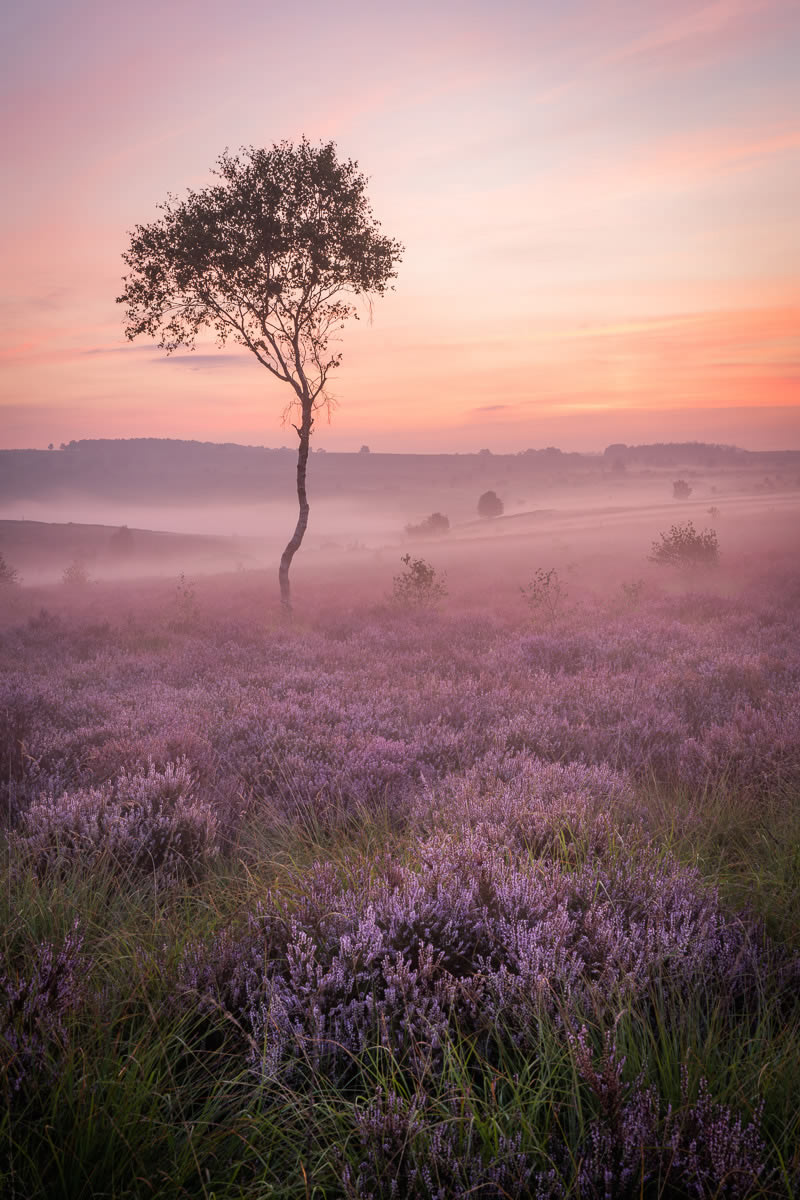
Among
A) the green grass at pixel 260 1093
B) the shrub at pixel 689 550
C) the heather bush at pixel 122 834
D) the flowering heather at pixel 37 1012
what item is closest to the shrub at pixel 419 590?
the shrub at pixel 689 550

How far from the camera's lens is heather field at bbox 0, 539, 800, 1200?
1.64 m

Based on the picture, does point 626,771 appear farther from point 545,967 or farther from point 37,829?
point 37,829

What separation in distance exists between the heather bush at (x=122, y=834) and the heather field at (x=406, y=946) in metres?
0.03

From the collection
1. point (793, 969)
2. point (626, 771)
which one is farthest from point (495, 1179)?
point (626, 771)

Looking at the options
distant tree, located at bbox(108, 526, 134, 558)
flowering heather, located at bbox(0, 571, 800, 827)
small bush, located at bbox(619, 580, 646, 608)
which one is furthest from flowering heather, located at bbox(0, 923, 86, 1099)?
distant tree, located at bbox(108, 526, 134, 558)

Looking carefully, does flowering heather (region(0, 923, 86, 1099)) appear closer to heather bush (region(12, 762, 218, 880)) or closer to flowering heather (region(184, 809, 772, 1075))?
flowering heather (region(184, 809, 772, 1075))

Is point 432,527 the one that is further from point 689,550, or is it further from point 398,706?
point 398,706

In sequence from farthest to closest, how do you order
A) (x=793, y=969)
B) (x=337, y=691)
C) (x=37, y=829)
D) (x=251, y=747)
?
(x=337, y=691)
(x=251, y=747)
(x=37, y=829)
(x=793, y=969)

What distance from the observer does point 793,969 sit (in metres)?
2.57

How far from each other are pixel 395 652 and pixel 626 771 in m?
6.49

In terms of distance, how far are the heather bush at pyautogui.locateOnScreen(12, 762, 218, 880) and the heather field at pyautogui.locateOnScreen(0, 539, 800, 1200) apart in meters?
0.03

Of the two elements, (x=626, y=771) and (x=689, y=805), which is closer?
(x=689, y=805)

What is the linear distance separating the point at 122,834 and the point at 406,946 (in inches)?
93.1

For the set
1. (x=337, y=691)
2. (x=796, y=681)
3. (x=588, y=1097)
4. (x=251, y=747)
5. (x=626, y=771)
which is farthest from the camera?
(x=337, y=691)
